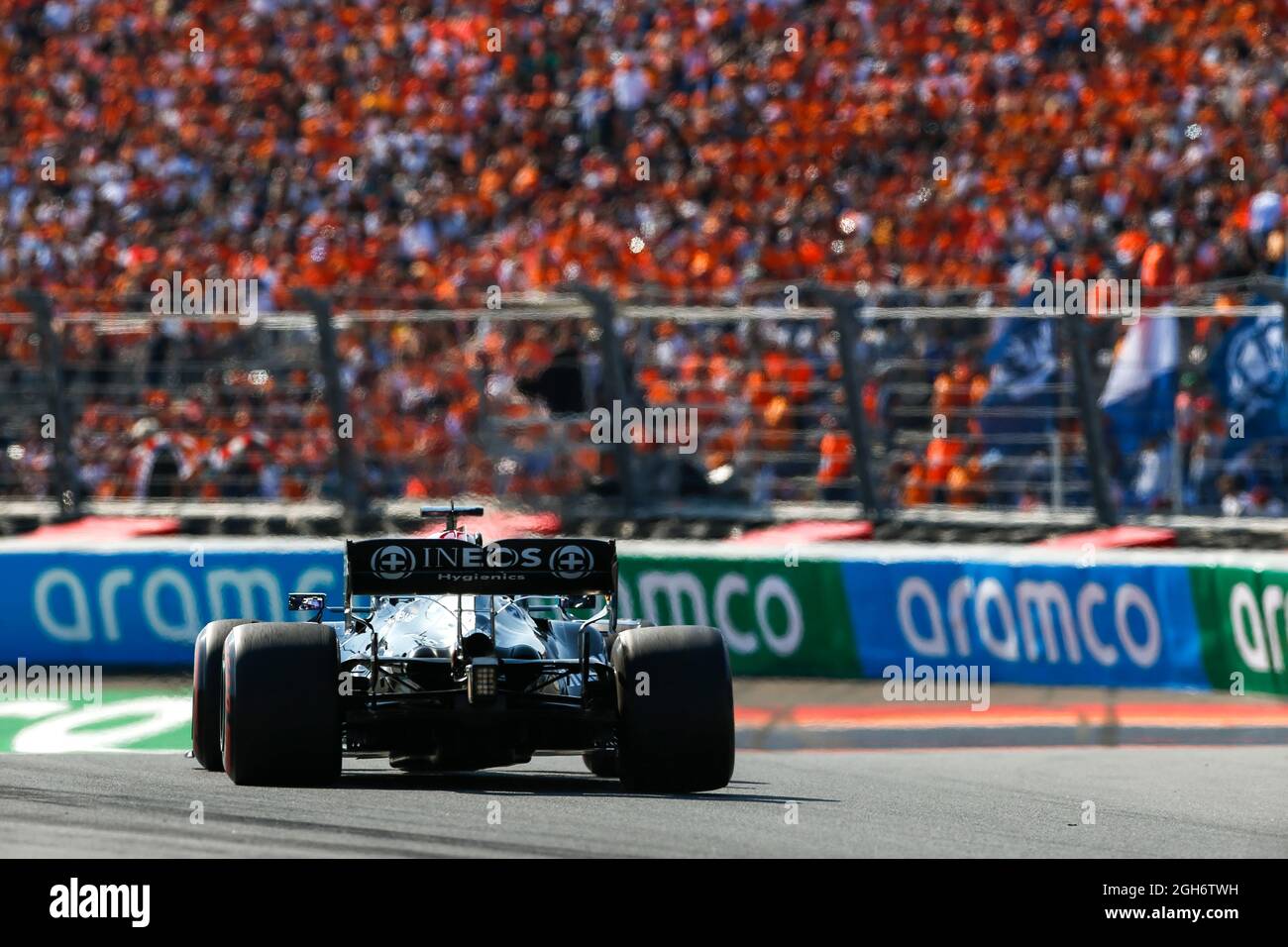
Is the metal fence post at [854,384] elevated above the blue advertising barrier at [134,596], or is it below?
above

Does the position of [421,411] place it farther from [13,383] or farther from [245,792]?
[245,792]

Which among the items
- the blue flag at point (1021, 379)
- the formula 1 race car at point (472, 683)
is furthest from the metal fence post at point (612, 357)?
the formula 1 race car at point (472, 683)

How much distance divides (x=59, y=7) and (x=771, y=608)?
1584 cm

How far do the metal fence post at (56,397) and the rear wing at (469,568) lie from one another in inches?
297

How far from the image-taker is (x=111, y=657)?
48.2ft

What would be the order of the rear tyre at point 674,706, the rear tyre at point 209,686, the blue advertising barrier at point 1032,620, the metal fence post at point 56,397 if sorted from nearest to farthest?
the rear tyre at point 674,706 < the rear tyre at point 209,686 < the blue advertising barrier at point 1032,620 < the metal fence post at point 56,397

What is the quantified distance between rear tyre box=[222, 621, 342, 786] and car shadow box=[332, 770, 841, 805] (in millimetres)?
298

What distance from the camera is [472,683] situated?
8.10m

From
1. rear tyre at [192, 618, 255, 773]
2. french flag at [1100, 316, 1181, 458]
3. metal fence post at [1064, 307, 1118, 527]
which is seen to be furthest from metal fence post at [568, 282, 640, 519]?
rear tyre at [192, 618, 255, 773]

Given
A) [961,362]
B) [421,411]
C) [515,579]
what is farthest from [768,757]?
[421,411]

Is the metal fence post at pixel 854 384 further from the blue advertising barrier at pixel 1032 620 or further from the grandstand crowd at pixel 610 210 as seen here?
the blue advertising barrier at pixel 1032 620

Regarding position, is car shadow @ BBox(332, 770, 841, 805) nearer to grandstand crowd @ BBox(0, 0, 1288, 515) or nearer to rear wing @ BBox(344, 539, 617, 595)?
rear wing @ BBox(344, 539, 617, 595)

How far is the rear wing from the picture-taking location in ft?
27.4

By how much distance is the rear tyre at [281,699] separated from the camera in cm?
801
